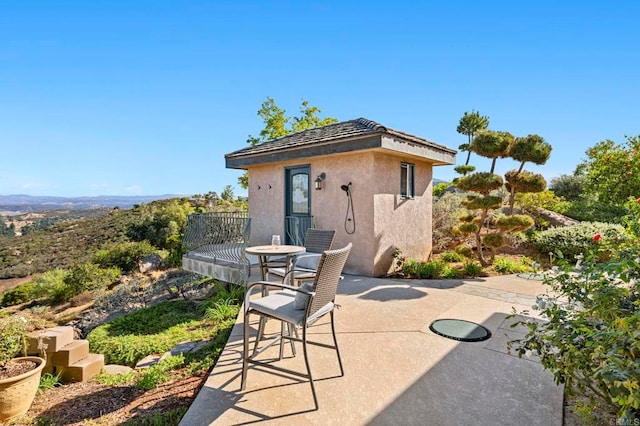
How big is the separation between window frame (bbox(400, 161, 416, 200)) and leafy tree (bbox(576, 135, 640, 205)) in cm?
639

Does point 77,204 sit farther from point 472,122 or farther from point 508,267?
point 508,267

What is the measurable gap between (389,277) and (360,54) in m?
8.74

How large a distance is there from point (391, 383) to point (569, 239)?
9.34 metres

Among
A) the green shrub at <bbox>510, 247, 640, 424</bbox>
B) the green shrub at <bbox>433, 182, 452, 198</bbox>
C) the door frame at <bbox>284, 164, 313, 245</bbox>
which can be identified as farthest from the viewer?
the green shrub at <bbox>433, 182, 452, 198</bbox>

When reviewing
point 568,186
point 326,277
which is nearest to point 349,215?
point 326,277

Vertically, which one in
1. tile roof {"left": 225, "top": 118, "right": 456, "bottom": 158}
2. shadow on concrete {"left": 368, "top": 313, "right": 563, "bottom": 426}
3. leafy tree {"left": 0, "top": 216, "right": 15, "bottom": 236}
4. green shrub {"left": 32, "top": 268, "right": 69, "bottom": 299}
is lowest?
green shrub {"left": 32, "top": 268, "right": 69, "bottom": 299}

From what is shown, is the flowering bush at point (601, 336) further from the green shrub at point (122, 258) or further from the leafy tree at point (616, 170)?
the green shrub at point (122, 258)

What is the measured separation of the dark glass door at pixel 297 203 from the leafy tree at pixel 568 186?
16.5 m

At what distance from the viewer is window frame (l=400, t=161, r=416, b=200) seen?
7.97 meters

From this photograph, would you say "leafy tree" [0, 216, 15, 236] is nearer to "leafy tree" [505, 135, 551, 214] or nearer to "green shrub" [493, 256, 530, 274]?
"green shrub" [493, 256, 530, 274]

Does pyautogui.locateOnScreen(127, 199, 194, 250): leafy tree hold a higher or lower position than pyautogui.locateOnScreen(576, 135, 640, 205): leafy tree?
lower

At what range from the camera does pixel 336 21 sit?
31.8ft

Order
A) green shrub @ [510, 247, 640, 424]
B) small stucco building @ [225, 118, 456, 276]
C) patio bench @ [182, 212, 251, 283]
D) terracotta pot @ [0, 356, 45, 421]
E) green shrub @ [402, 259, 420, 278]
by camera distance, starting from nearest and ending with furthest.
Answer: green shrub @ [510, 247, 640, 424]
terracotta pot @ [0, 356, 45, 421]
patio bench @ [182, 212, 251, 283]
small stucco building @ [225, 118, 456, 276]
green shrub @ [402, 259, 420, 278]

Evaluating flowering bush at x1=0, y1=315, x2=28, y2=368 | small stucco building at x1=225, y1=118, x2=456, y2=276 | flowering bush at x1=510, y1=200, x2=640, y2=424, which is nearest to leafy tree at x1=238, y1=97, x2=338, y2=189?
small stucco building at x1=225, y1=118, x2=456, y2=276
